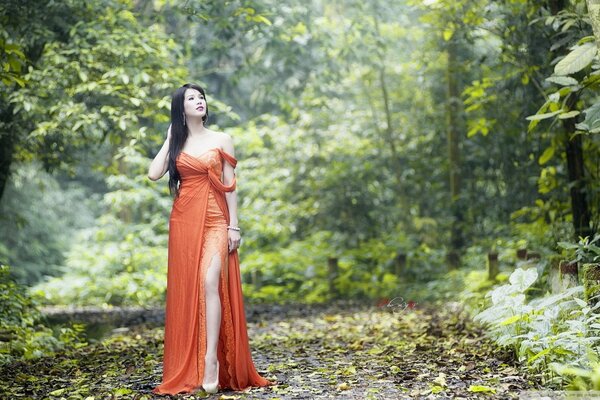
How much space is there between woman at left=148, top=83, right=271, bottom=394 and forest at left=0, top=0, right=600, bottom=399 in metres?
0.25

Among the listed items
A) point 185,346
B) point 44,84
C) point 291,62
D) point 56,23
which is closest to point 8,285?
point 44,84

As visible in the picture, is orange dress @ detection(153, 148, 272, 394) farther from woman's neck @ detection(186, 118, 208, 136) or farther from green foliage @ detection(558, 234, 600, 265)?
green foliage @ detection(558, 234, 600, 265)

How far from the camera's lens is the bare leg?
4383 mm

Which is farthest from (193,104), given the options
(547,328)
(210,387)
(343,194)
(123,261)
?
(123,261)

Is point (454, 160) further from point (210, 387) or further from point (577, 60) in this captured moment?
point (210, 387)

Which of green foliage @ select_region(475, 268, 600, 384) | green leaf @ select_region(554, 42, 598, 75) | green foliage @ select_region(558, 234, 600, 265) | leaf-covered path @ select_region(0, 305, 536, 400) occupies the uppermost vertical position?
green leaf @ select_region(554, 42, 598, 75)

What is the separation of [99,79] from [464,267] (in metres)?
6.41

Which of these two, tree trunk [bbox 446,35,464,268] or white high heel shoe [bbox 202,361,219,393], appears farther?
tree trunk [bbox 446,35,464,268]

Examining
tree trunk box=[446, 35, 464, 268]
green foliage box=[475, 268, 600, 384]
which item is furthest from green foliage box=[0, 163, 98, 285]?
green foliage box=[475, 268, 600, 384]

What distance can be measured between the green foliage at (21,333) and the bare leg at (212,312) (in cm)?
213

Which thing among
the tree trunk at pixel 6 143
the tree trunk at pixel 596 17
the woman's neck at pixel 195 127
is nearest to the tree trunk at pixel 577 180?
the tree trunk at pixel 596 17

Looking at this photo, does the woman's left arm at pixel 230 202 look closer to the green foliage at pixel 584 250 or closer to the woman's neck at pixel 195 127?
the woman's neck at pixel 195 127

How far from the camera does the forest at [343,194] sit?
4797 mm

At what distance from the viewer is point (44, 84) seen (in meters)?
7.17
